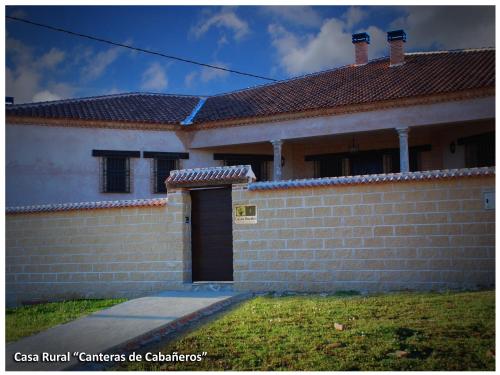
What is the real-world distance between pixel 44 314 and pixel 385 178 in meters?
5.47

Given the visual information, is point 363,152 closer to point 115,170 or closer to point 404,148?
point 404,148

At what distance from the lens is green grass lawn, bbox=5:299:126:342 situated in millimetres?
7831

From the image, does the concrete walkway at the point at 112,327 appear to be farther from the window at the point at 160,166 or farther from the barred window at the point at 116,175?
the window at the point at 160,166

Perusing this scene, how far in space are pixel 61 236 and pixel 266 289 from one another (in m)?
3.92

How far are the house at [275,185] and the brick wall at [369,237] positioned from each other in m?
0.02

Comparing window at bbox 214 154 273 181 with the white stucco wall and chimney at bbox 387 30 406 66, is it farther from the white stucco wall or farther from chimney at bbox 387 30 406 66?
chimney at bbox 387 30 406 66

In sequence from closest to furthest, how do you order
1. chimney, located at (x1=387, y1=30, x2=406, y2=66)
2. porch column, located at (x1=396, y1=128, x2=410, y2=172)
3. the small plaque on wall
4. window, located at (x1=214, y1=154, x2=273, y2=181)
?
the small plaque on wall → porch column, located at (x1=396, y1=128, x2=410, y2=172) → chimney, located at (x1=387, y1=30, x2=406, y2=66) → window, located at (x1=214, y1=154, x2=273, y2=181)

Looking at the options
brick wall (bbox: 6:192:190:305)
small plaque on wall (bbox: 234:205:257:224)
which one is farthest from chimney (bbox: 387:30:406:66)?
brick wall (bbox: 6:192:190:305)

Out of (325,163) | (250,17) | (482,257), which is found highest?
(250,17)

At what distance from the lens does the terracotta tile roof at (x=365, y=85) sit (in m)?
15.6

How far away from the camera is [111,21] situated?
27.9 feet

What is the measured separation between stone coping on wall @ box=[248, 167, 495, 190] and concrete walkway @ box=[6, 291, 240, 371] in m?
1.84
